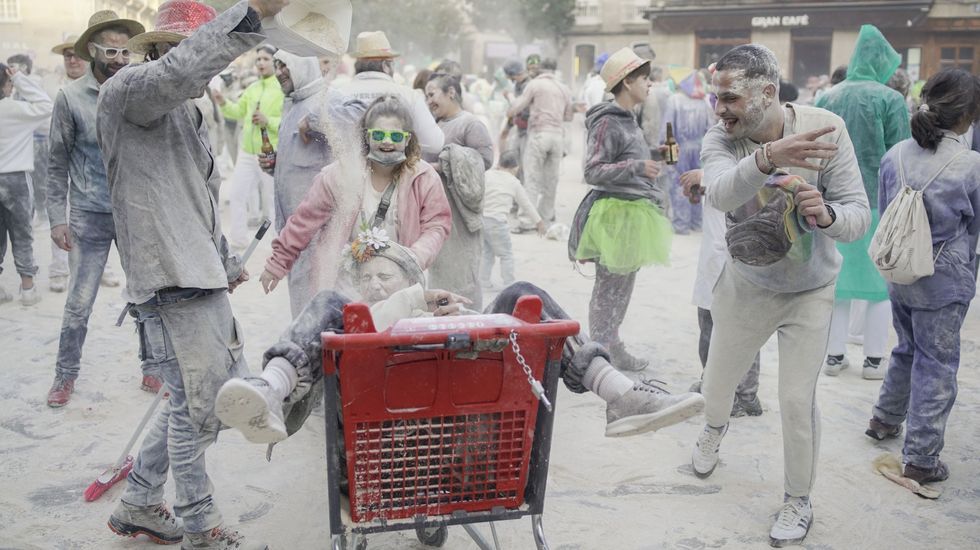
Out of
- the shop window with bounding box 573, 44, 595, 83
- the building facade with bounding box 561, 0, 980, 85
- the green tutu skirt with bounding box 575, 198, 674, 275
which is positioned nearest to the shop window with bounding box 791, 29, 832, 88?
the building facade with bounding box 561, 0, 980, 85

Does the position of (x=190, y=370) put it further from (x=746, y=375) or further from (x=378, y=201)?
(x=746, y=375)

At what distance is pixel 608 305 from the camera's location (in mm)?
5980

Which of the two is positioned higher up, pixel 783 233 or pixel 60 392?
pixel 783 233

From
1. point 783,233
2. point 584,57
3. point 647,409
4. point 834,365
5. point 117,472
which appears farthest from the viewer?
point 584,57

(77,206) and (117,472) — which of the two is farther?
(77,206)

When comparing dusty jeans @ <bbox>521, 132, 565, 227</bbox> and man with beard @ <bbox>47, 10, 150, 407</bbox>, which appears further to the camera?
dusty jeans @ <bbox>521, 132, 565, 227</bbox>

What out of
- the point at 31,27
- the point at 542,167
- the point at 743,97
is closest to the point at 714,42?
the point at 31,27

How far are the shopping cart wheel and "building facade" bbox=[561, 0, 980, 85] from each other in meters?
29.9

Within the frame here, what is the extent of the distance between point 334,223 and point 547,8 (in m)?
41.1

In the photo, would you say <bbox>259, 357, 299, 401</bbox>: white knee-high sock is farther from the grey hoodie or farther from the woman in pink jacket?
the grey hoodie

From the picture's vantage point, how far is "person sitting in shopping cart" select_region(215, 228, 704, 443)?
2.54 m

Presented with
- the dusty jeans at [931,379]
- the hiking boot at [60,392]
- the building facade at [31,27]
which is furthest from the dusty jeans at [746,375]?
the building facade at [31,27]

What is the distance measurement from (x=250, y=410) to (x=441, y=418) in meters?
0.55

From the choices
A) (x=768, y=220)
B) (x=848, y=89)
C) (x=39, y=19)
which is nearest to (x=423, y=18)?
(x=39, y=19)
